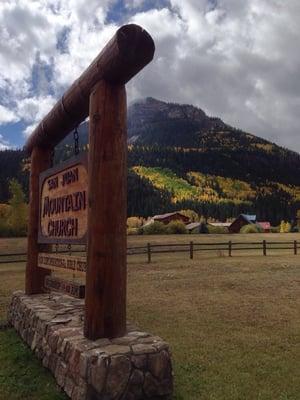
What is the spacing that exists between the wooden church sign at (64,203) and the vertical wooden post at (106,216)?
630 mm

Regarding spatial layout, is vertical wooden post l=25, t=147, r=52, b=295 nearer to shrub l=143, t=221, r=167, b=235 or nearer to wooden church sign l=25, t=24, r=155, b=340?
wooden church sign l=25, t=24, r=155, b=340

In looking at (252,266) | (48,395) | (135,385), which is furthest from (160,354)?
(252,266)

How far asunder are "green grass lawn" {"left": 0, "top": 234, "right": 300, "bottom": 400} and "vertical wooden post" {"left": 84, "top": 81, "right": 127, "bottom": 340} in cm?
113

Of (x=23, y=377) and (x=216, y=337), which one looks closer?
(x=23, y=377)

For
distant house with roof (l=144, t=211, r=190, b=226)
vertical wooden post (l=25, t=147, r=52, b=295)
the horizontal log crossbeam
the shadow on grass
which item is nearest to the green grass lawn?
the shadow on grass

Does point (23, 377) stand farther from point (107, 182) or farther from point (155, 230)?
point (155, 230)

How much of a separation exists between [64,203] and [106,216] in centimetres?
174

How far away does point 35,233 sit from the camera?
862cm

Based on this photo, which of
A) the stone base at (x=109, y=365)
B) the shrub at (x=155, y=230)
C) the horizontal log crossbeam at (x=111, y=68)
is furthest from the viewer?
the shrub at (x=155, y=230)

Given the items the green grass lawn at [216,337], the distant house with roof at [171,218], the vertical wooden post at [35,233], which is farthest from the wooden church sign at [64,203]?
the distant house with roof at [171,218]

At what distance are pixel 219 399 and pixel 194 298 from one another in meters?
7.10

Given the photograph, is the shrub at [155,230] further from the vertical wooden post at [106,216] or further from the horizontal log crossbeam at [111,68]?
the vertical wooden post at [106,216]

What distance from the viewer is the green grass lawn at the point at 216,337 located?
17.9ft

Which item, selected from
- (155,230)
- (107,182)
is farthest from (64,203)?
(155,230)
